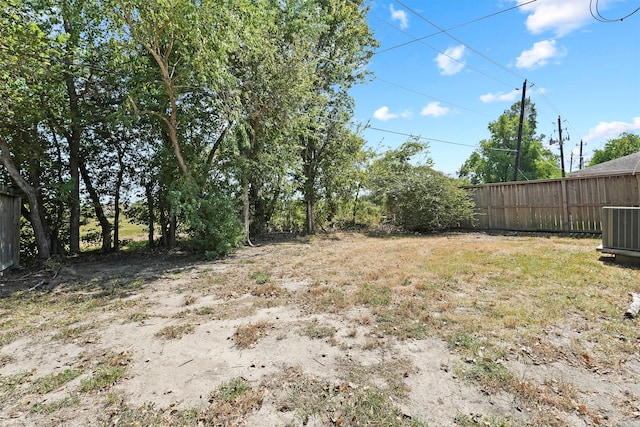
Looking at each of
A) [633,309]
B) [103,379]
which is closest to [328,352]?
[103,379]

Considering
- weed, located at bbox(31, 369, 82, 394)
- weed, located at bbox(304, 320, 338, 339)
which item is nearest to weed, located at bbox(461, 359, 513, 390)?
weed, located at bbox(304, 320, 338, 339)

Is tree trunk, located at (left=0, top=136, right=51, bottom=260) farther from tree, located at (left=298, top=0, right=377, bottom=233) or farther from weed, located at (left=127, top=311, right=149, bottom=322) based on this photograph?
tree, located at (left=298, top=0, right=377, bottom=233)

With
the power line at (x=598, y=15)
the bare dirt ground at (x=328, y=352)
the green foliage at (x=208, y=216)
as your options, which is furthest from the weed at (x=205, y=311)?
the power line at (x=598, y=15)

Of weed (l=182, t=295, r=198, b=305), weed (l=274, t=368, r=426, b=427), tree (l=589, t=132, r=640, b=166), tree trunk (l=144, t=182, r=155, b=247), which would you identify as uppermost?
tree (l=589, t=132, r=640, b=166)

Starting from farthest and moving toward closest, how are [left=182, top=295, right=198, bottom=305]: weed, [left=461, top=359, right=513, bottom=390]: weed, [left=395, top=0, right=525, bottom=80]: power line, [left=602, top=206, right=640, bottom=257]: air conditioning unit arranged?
[left=395, top=0, right=525, bottom=80]: power line
[left=602, top=206, right=640, bottom=257]: air conditioning unit
[left=182, top=295, right=198, bottom=305]: weed
[left=461, top=359, right=513, bottom=390]: weed

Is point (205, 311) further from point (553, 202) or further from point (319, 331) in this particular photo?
point (553, 202)

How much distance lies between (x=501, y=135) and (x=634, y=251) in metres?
26.6

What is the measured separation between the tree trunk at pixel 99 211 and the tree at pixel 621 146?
3373 cm

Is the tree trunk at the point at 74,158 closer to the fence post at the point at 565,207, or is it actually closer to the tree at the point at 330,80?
the tree at the point at 330,80

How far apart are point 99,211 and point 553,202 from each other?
508 inches

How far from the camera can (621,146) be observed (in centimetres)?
2545

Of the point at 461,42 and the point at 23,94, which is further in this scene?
the point at 461,42

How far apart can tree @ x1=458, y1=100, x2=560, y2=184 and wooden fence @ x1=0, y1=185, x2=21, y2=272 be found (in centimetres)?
2714

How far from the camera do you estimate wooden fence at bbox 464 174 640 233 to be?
26.8 feet
